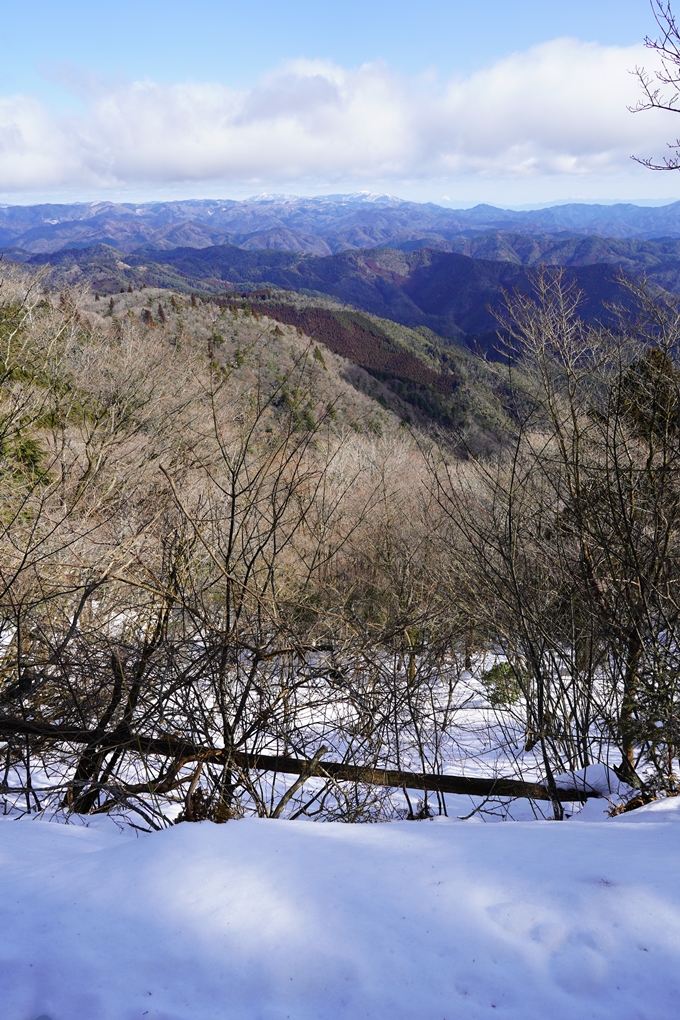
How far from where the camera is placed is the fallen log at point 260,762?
13.8 ft

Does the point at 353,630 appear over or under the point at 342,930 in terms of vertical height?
over

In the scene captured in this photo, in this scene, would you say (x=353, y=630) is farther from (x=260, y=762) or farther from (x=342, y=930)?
(x=342, y=930)

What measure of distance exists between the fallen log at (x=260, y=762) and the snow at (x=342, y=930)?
1.50 m

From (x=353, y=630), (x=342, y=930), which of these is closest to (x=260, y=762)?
(x=353, y=630)

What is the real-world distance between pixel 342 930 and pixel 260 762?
9.12ft

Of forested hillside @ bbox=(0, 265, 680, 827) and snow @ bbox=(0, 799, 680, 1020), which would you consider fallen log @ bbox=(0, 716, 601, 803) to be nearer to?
forested hillside @ bbox=(0, 265, 680, 827)

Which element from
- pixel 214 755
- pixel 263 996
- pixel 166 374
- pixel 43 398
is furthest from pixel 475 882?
pixel 166 374

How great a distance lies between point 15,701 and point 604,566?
5.89 metres

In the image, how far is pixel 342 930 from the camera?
2119mm

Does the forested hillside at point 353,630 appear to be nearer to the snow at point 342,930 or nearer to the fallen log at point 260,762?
the fallen log at point 260,762

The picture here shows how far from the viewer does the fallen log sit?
4199mm

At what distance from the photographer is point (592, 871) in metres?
2.37

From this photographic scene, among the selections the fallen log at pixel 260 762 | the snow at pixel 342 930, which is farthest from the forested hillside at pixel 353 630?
the snow at pixel 342 930

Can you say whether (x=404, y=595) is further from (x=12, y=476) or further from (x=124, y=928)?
(x=12, y=476)
